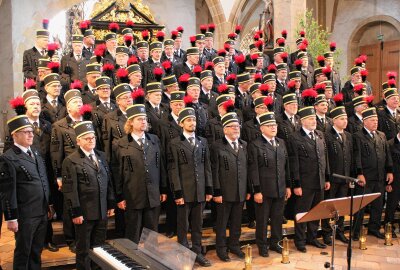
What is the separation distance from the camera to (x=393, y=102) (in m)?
7.37

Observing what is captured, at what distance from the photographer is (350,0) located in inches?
599

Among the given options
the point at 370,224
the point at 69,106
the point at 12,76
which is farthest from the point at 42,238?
the point at 12,76

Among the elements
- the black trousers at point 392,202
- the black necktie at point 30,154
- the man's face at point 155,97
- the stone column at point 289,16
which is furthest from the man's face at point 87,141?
the stone column at point 289,16

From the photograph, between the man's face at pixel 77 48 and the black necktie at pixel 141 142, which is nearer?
the black necktie at pixel 141 142

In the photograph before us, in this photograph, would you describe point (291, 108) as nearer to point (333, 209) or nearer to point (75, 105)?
point (333, 209)

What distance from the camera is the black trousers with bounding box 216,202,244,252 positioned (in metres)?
5.75

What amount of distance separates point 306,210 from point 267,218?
23.3 inches

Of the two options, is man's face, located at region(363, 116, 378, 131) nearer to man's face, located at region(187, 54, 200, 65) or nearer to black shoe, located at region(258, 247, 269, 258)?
black shoe, located at region(258, 247, 269, 258)

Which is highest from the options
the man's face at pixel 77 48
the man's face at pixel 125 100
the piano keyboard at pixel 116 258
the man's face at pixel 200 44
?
the man's face at pixel 200 44

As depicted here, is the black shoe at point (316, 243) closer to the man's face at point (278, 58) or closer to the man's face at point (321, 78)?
the man's face at point (321, 78)

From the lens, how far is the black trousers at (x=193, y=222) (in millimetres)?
5539

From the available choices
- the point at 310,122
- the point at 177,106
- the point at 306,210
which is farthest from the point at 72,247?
the point at 310,122

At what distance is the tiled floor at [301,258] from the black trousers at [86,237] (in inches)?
22.1

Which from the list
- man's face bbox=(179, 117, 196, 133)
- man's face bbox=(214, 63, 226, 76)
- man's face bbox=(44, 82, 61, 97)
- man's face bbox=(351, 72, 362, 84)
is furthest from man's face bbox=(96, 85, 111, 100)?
man's face bbox=(351, 72, 362, 84)
